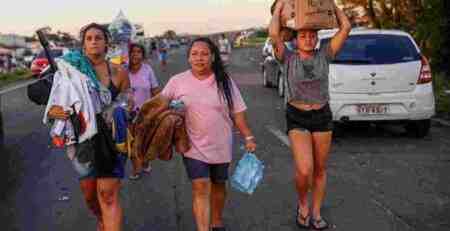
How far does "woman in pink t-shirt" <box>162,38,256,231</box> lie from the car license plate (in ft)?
15.4

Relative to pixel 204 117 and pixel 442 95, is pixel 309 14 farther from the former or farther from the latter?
pixel 442 95

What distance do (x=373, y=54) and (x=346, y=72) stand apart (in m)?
0.54

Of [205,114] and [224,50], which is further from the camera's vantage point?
[224,50]

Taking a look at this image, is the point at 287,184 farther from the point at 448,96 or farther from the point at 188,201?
the point at 448,96

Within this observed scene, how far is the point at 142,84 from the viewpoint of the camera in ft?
24.1

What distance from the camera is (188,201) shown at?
6.35m

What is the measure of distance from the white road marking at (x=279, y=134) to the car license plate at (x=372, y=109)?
1146 millimetres

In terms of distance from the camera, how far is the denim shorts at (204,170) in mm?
4703

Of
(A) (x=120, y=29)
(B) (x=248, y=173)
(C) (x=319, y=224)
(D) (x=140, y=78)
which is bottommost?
(C) (x=319, y=224)

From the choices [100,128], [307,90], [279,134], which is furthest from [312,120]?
[279,134]

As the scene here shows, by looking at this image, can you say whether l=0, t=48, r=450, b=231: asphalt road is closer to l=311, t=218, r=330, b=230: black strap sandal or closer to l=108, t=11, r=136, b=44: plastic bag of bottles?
l=311, t=218, r=330, b=230: black strap sandal

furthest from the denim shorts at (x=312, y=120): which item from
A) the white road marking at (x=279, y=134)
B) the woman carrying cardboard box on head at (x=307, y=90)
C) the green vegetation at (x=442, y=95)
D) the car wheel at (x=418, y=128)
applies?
the green vegetation at (x=442, y=95)

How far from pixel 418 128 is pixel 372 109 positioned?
3.15 ft

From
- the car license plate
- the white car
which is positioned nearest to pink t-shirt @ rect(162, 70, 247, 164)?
the white car
